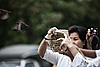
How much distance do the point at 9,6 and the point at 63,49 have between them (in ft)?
28.5

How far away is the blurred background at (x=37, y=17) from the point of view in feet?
36.9

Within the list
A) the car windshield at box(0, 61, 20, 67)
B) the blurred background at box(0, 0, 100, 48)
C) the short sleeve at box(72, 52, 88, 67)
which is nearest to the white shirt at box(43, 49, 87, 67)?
the short sleeve at box(72, 52, 88, 67)

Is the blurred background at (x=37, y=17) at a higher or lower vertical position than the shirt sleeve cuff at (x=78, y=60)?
lower

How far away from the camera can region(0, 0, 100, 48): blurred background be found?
1123cm

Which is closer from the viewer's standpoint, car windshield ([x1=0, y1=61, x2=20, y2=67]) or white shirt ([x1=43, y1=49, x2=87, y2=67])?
white shirt ([x1=43, y1=49, x2=87, y2=67])

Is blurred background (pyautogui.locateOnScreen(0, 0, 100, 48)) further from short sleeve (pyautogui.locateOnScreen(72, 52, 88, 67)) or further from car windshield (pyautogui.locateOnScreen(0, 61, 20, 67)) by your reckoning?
short sleeve (pyautogui.locateOnScreen(72, 52, 88, 67))

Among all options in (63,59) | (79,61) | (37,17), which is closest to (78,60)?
(79,61)

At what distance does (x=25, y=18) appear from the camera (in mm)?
11539

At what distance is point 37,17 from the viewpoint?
1177 centimetres

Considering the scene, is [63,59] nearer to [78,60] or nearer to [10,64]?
[78,60]

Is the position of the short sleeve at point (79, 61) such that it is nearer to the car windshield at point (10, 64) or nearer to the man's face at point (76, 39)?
the man's face at point (76, 39)

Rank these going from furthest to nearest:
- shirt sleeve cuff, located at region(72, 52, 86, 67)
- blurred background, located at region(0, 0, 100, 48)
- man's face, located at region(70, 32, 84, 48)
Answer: blurred background, located at region(0, 0, 100, 48), man's face, located at region(70, 32, 84, 48), shirt sleeve cuff, located at region(72, 52, 86, 67)

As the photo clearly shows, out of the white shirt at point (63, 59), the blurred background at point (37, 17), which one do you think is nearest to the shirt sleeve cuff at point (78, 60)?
the white shirt at point (63, 59)

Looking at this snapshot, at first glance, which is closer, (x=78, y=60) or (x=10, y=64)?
(x=78, y=60)
